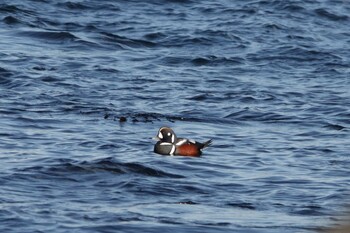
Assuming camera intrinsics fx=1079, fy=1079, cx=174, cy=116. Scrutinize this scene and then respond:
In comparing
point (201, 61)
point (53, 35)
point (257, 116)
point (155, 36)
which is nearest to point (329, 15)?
point (155, 36)

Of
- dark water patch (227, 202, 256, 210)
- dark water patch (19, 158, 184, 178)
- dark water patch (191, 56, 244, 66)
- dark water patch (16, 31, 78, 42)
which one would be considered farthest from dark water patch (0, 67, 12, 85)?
dark water patch (227, 202, 256, 210)

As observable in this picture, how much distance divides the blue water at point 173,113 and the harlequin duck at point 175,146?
0.36 ft

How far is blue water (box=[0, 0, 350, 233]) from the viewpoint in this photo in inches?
394

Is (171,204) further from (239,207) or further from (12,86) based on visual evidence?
(12,86)

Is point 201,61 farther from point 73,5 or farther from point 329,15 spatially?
point 329,15

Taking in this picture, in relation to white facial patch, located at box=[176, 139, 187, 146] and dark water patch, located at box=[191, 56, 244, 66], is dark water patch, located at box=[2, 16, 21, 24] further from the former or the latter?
white facial patch, located at box=[176, 139, 187, 146]

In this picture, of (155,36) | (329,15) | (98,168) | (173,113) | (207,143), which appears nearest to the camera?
(98,168)

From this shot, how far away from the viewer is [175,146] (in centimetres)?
1316

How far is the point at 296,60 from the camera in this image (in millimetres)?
19656

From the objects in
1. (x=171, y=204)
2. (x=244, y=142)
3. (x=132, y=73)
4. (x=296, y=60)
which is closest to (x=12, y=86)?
(x=132, y=73)

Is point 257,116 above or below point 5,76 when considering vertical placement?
below

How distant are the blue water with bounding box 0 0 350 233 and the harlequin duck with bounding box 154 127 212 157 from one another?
0.36 ft

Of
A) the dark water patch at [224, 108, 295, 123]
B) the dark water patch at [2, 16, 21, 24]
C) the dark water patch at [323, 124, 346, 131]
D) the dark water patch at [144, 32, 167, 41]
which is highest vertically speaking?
the dark water patch at [2, 16, 21, 24]

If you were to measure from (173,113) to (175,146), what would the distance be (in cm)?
228
